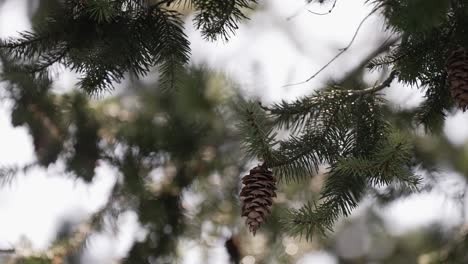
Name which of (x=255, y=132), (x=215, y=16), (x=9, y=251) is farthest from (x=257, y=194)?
(x=9, y=251)

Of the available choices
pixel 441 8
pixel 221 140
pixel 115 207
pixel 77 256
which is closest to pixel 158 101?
pixel 221 140

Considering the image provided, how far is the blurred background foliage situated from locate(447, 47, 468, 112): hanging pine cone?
0.67 m

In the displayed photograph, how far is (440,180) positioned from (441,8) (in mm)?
853

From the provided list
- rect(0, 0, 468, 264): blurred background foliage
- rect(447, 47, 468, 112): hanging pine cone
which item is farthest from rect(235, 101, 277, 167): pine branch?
rect(0, 0, 468, 264): blurred background foliage

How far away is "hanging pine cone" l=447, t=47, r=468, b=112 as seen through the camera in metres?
0.73

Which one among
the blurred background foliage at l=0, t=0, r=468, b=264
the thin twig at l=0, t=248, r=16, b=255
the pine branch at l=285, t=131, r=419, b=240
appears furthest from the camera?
the blurred background foliage at l=0, t=0, r=468, b=264

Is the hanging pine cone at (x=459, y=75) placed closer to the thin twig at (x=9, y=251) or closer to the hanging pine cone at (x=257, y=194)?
the hanging pine cone at (x=257, y=194)

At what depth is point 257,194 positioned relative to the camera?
2.37 ft

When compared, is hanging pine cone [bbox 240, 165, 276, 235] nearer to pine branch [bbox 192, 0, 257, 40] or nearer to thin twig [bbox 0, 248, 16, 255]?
pine branch [bbox 192, 0, 257, 40]

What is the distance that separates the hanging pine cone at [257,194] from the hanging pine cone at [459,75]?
27 cm

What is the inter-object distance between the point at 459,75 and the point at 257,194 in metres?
0.31

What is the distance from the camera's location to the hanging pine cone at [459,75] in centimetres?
73

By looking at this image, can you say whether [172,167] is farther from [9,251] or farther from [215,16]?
[215,16]

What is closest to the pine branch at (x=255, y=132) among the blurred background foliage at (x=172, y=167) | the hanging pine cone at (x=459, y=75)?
the hanging pine cone at (x=459, y=75)
